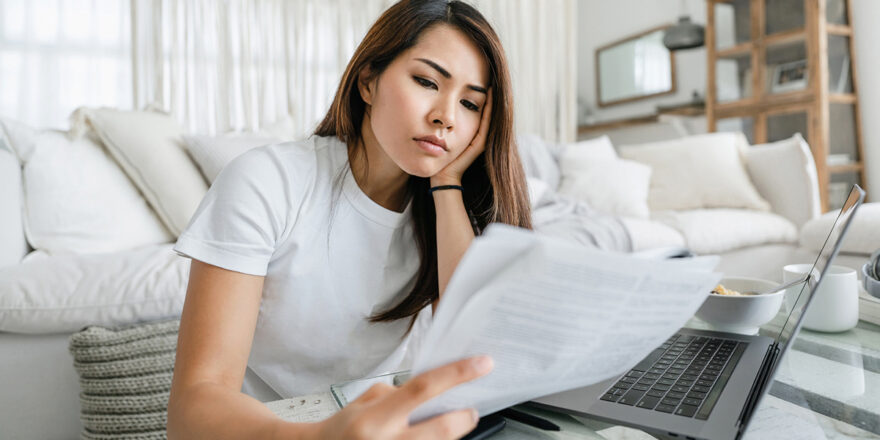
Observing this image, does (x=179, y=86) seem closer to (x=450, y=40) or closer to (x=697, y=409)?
(x=450, y=40)

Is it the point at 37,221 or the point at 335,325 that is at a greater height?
the point at 37,221

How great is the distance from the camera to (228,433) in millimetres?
439

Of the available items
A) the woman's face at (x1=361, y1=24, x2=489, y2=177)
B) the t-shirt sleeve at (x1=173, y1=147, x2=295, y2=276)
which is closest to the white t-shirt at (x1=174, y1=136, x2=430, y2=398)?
the t-shirt sleeve at (x1=173, y1=147, x2=295, y2=276)

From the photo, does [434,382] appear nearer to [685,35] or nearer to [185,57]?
[185,57]

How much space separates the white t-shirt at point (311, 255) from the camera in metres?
0.66

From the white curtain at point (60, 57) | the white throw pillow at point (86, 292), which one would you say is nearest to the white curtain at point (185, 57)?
the white curtain at point (60, 57)

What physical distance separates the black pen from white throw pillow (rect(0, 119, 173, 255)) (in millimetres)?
1496

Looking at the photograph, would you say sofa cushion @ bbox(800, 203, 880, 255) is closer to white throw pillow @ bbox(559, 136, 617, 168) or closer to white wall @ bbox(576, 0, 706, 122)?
white throw pillow @ bbox(559, 136, 617, 168)

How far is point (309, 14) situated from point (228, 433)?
296 cm

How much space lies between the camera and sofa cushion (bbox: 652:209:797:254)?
229 cm

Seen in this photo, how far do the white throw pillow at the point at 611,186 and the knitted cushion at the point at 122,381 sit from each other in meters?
1.99

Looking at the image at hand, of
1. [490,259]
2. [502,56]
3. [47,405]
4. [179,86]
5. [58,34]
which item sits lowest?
[47,405]

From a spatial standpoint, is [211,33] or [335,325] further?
[211,33]

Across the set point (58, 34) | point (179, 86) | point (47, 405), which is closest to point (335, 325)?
point (47, 405)
